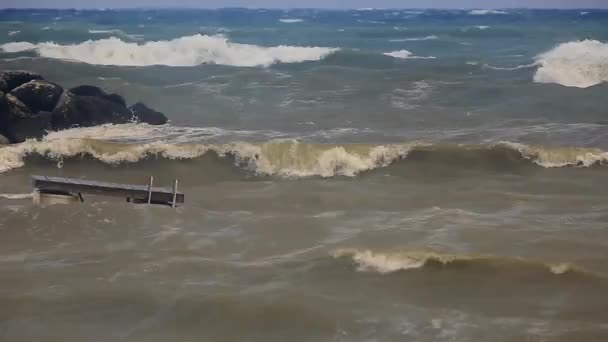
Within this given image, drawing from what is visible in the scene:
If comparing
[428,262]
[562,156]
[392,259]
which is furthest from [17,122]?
[562,156]

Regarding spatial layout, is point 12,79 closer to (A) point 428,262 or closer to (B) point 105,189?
(B) point 105,189

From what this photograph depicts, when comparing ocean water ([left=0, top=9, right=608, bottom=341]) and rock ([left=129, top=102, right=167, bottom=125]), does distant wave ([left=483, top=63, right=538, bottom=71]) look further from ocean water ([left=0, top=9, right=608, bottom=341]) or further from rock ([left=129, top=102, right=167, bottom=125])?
rock ([left=129, top=102, right=167, bottom=125])

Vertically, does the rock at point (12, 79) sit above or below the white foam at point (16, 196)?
above

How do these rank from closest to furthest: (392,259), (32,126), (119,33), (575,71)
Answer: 1. (392,259)
2. (32,126)
3. (575,71)
4. (119,33)

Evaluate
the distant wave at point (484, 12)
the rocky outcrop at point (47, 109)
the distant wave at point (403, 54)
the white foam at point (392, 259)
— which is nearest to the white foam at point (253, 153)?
the rocky outcrop at point (47, 109)

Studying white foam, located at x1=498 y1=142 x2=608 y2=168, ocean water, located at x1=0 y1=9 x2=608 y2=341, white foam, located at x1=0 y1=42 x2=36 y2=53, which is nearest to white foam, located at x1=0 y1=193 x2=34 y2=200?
ocean water, located at x1=0 y1=9 x2=608 y2=341

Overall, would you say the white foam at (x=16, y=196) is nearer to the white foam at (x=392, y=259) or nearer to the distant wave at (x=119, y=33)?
the white foam at (x=392, y=259)

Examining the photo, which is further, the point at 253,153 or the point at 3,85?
the point at 3,85
